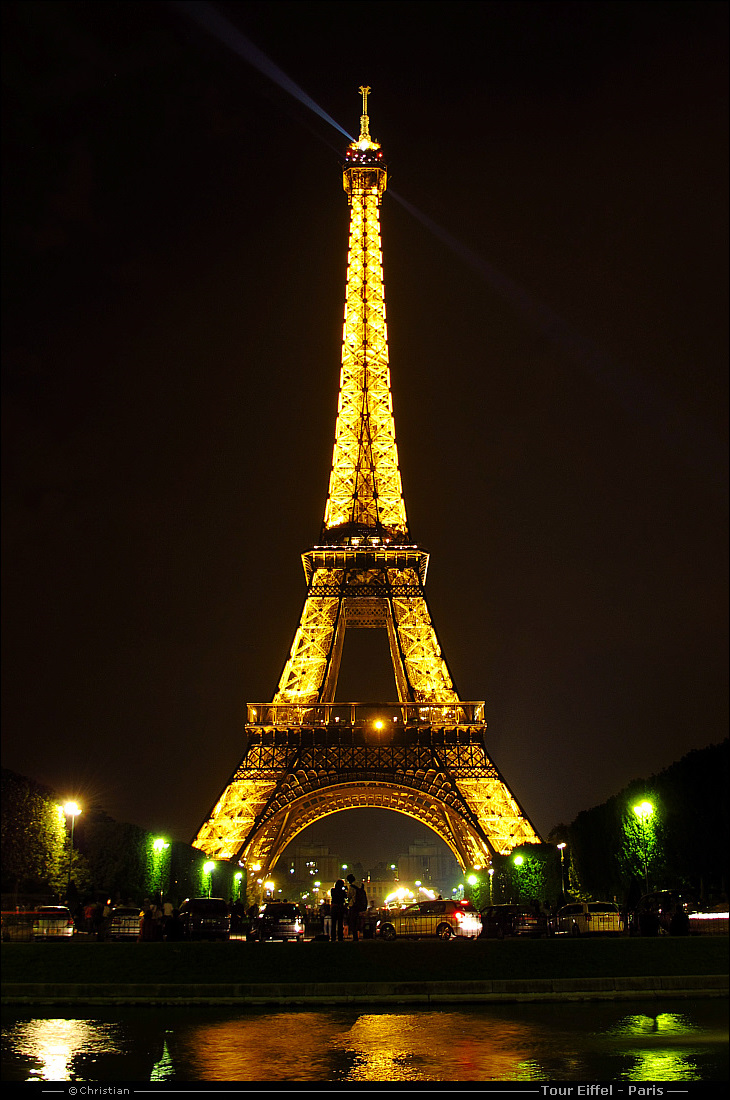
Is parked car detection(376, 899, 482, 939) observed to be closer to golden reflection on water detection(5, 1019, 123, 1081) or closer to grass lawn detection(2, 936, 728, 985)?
grass lawn detection(2, 936, 728, 985)

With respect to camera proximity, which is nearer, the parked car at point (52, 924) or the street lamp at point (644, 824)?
the parked car at point (52, 924)

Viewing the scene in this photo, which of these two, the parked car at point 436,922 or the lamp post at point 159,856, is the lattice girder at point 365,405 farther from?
the parked car at point 436,922

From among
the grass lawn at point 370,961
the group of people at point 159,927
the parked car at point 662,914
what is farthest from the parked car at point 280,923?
the grass lawn at point 370,961

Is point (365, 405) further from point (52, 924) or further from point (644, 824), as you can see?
point (52, 924)

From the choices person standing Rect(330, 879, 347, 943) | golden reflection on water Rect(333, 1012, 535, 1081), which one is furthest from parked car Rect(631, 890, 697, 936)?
golden reflection on water Rect(333, 1012, 535, 1081)

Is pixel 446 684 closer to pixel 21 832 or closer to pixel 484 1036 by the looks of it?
pixel 21 832

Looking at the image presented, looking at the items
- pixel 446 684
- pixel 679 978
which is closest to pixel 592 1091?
pixel 679 978
